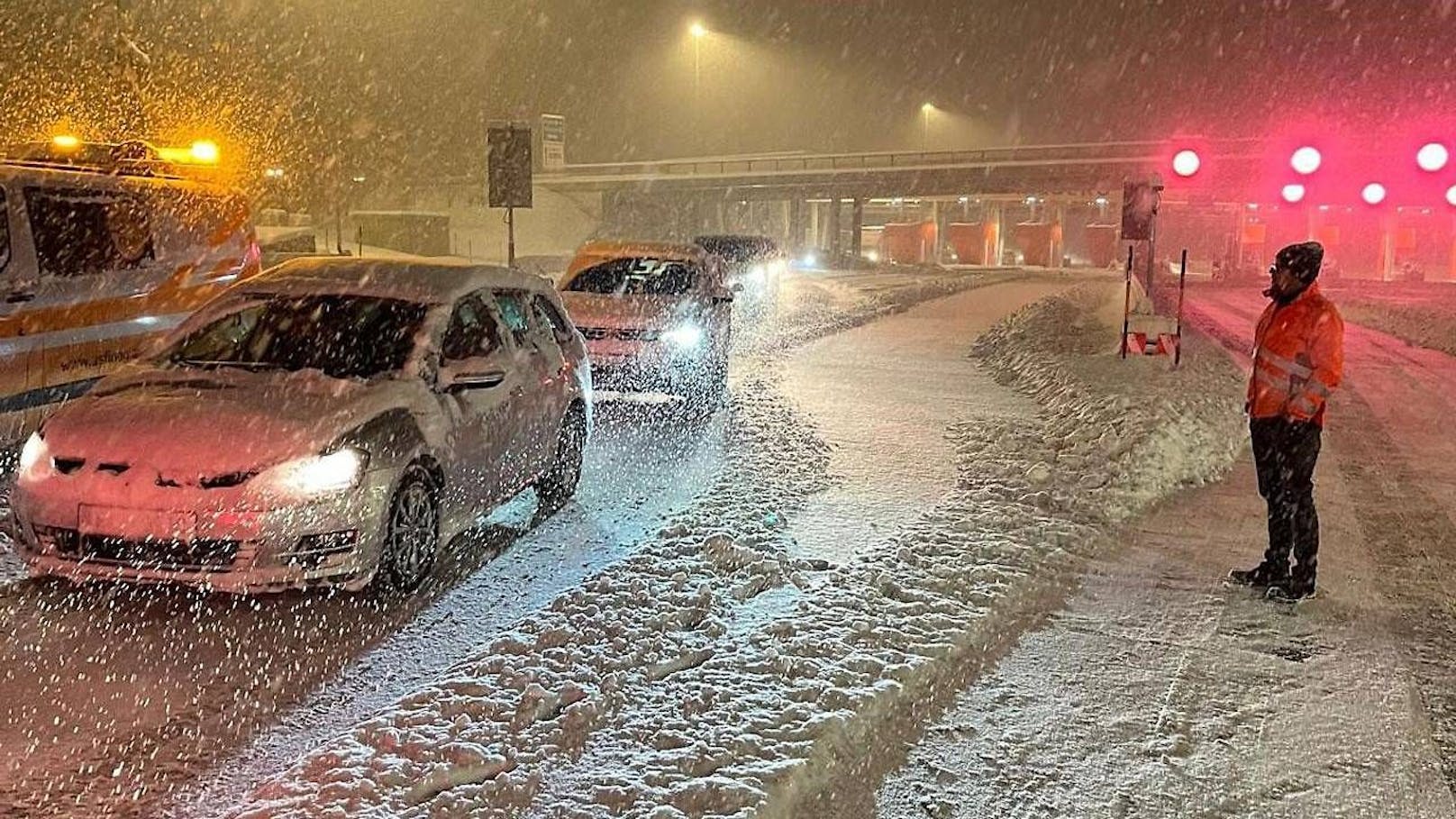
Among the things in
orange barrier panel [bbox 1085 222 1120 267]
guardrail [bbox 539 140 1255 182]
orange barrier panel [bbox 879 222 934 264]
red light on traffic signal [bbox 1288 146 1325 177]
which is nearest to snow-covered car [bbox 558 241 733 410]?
red light on traffic signal [bbox 1288 146 1325 177]

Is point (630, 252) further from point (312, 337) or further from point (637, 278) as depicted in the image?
point (312, 337)

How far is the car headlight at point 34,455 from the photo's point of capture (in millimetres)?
5395

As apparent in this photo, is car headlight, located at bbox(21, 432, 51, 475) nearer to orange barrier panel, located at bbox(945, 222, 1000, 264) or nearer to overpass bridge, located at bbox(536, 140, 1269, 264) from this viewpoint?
overpass bridge, located at bbox(536, 140, 1269, 264)

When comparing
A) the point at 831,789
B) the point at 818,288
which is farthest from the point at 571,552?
the point at 818,288

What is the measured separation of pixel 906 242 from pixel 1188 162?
5849 cm

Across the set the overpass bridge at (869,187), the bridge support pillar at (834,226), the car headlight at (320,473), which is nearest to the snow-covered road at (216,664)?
the car headlight at (320,473)

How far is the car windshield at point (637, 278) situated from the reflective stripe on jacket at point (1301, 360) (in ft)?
23.3

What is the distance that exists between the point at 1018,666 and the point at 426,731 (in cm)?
259

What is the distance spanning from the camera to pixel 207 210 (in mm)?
9281

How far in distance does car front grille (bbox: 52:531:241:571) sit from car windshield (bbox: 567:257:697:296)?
299 inches

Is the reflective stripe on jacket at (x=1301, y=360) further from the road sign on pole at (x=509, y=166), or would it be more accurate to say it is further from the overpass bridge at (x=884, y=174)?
the overpass bridge at (x=884, y=174)

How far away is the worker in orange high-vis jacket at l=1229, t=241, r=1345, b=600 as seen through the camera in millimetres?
6094

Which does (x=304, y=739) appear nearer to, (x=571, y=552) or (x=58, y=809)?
(x=58, y=809)

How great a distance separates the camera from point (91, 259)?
8.11m
